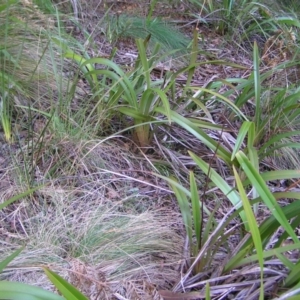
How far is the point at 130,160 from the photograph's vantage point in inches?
88.7

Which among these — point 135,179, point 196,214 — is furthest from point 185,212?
point 135,179

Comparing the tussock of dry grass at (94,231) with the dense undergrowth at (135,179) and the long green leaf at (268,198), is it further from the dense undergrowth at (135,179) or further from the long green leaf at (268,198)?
the long green leaf at (268,198)

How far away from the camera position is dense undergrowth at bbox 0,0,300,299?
153 centimetres

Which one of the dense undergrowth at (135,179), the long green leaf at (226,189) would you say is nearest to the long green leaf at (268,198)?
the dense undergrowth at (135,179)

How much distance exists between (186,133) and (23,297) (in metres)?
1.45

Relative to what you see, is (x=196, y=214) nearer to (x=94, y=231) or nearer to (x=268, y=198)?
(x=268, y=198)

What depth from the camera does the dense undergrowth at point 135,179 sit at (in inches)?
60.4

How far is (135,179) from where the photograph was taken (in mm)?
1962

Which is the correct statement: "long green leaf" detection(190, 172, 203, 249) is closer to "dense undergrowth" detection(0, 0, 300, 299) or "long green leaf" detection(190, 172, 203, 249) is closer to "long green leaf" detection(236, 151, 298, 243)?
"dense undergrowth" detection(0, 0, 300, 299)

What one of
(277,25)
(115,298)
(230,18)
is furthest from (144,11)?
(115,298)

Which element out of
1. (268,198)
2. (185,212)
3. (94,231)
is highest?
(268,198)

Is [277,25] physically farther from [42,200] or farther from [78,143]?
[42,200]

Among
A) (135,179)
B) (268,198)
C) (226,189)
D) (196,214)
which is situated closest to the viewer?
(268,198)

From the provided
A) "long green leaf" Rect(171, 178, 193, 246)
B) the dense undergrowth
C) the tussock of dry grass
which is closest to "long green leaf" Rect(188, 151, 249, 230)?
the dense undergrowth
